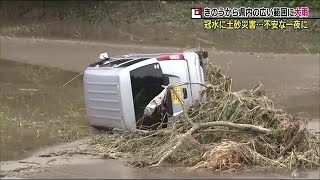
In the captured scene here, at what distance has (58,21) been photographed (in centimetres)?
2389

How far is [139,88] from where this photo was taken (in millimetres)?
9656

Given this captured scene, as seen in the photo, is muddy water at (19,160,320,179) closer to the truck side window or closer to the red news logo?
the truck side window

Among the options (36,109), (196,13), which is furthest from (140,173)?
(196,13)

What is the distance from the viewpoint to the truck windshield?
9602 millimetres

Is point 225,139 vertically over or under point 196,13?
under

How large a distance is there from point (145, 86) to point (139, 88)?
0.39 ft

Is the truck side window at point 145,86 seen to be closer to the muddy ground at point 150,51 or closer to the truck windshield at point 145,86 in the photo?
the truck windshield at point 145,86

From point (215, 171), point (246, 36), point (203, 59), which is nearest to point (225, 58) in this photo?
point (246, 36)

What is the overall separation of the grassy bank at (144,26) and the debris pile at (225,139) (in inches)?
373

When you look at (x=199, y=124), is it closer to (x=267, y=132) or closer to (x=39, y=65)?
Answer: (x=267, y=132)

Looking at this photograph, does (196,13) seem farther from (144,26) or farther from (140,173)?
(140,173)

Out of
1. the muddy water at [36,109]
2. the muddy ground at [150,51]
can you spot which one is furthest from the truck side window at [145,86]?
the muddy water at [36,109]

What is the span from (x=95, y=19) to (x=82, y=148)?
14.6 metres

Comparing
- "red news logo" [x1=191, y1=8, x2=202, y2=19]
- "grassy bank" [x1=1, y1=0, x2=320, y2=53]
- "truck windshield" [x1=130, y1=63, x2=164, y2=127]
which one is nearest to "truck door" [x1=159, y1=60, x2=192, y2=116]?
"truck windshield" [x1=130, y1=63, x2=164, y2=127]
